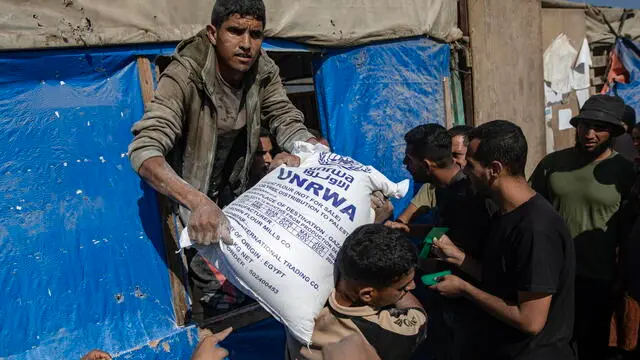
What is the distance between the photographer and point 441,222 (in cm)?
292

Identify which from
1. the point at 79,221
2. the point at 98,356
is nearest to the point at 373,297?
the point at 98,356

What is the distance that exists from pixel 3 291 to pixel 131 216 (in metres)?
0.65

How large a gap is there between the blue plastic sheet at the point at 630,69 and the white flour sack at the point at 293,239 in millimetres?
6786

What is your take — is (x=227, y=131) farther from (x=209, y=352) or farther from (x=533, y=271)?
(x=533, y=271)

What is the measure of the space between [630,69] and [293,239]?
7.33 metres

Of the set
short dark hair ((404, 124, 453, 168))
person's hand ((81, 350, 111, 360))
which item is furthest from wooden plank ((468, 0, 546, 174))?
person's hand ((81, 350, 111, 360))

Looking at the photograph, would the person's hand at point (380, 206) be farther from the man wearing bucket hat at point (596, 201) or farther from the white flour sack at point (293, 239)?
the man wearing bucket hat at point (596, 201)

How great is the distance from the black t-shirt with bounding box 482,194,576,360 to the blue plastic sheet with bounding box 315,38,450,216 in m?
1.68

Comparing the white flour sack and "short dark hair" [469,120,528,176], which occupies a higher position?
"short dark hair" [469,120,528,176]

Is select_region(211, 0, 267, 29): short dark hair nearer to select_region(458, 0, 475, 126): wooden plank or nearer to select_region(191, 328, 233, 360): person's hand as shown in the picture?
select_region(191, 328, 233, 360): person's hand

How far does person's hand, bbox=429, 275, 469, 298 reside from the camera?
7.62 ft

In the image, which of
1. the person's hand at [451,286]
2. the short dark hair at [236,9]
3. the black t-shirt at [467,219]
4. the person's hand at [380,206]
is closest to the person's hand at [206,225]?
the person's hand at [380,206]

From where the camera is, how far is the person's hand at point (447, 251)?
250 centimetres

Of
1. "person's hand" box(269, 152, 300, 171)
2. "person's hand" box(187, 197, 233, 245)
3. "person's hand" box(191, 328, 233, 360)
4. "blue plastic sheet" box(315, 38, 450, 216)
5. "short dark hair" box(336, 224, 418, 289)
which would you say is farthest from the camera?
"blue plastic sheet" box(315, 38, 450, 216)
